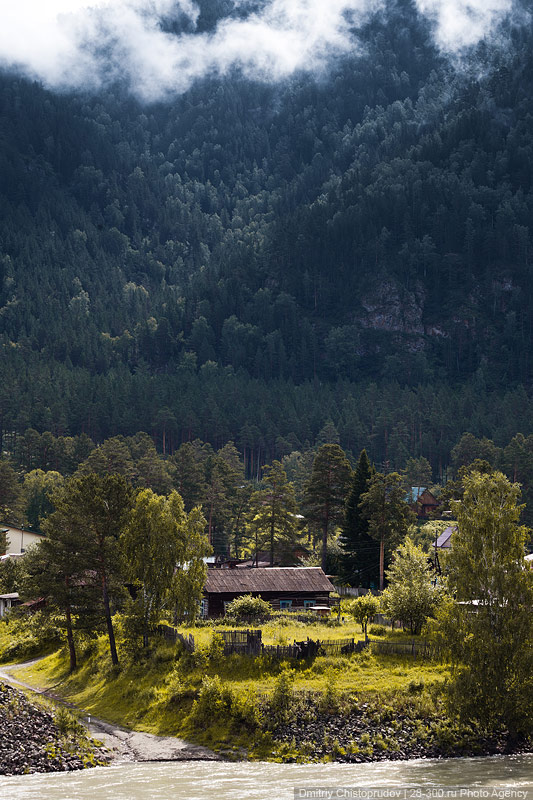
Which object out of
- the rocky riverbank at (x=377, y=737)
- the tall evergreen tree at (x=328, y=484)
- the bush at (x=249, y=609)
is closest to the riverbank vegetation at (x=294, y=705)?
the rocky riverbank at (x=377, y=737)

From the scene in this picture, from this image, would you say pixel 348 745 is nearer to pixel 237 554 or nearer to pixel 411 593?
pixel 411 593

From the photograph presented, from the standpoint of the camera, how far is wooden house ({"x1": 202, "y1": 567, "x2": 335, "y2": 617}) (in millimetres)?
77438

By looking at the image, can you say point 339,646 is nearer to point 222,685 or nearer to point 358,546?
point 222,685

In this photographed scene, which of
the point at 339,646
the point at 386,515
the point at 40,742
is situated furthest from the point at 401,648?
the point at 386,515

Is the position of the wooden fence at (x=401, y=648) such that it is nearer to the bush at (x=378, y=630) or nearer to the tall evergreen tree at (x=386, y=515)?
the bush at (x=378, y=630)

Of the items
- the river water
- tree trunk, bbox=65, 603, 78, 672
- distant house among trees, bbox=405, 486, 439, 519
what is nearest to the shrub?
Answer: the river water

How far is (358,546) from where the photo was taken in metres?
92.9

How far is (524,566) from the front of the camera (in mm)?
53406

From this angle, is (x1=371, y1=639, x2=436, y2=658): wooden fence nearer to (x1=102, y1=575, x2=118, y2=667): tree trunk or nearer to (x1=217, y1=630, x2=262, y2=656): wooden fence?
(x1=217, y1=630, x2=262, y2=656): wooden fence

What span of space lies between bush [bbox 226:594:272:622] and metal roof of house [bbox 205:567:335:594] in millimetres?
4590

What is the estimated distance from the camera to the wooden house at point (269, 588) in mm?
77438

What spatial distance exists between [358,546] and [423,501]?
6111 centimetres

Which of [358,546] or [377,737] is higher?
[358,546]

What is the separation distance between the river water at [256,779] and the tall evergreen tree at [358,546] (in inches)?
1633
